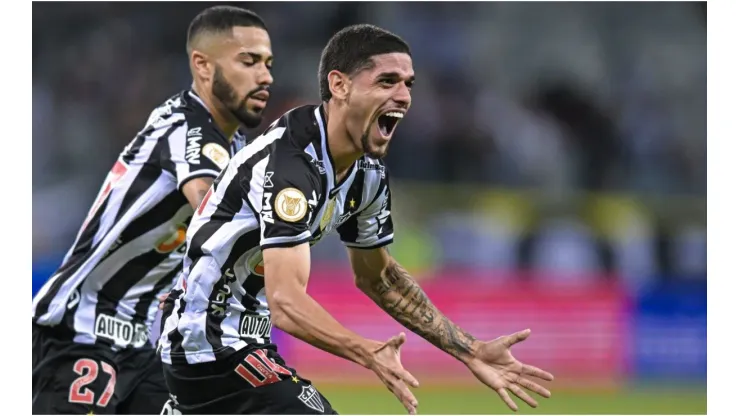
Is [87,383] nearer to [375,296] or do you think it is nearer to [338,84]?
[375,296]

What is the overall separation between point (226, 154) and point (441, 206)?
8.56 metres

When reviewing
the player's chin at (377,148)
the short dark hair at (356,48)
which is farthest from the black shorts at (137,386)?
the short dark hair at (356,48)

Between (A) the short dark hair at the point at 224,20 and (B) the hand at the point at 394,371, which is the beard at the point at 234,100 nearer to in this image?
(A) the short dark hair at the point at 224,20

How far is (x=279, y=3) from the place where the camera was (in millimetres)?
15859

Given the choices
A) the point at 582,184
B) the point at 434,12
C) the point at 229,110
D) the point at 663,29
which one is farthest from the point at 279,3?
the point at 229,110

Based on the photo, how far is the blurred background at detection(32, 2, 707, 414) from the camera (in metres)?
12.8

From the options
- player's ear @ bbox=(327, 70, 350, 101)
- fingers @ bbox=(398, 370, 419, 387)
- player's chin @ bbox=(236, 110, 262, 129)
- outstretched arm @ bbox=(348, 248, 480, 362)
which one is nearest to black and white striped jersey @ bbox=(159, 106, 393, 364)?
player's ear @ bbox=(327, 70, 350, 101)

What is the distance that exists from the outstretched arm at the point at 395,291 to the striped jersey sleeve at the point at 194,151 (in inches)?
34.5

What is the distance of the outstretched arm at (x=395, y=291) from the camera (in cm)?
523

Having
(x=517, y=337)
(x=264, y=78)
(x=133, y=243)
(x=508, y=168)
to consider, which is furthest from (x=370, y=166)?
(x=508, y=168)

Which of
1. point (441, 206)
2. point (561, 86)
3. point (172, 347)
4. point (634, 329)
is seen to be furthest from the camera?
point (561, 86)

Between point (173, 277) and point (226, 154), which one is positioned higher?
point (226, 154)
